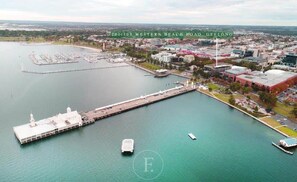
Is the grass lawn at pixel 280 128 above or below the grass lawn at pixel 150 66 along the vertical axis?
below

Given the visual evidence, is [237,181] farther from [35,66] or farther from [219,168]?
[35,66]

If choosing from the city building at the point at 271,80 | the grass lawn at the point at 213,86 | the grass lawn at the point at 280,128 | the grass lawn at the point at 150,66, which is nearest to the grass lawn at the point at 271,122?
the grass lawn at the point at 280,128

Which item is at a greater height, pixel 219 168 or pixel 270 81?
pixel 270 81

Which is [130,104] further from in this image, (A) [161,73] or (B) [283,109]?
(A) [161,73]

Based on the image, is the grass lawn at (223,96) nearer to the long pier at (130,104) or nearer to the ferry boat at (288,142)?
the long pier at (130,104)

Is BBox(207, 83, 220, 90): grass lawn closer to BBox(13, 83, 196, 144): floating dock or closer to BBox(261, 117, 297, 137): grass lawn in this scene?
BBox(261, 117, 297, 137): grass lawn

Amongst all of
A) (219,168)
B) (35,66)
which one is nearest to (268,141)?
(219,168)
